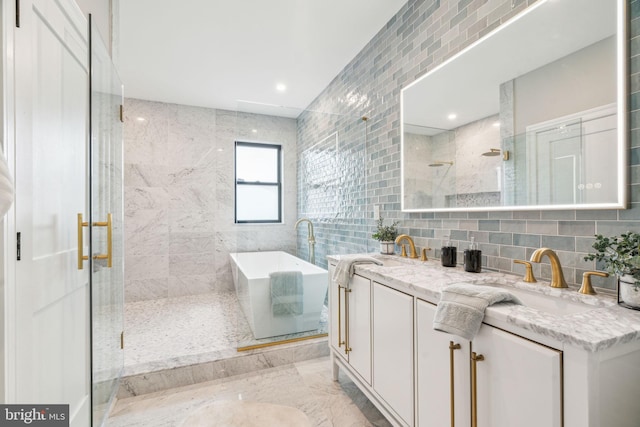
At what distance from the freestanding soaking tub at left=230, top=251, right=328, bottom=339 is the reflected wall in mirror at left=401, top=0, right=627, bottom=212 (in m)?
1.35

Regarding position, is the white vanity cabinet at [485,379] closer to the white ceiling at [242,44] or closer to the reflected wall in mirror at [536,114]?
the reflected wall in mirror at [536,114]

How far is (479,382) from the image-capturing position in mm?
997

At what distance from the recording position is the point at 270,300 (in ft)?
8.79

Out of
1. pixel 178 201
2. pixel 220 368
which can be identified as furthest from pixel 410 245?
pixel 178 201

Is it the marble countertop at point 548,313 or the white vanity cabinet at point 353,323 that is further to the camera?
the white vanity cabinet at point 353,323

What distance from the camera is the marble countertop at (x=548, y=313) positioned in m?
0.74

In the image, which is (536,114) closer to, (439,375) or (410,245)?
(410,245)

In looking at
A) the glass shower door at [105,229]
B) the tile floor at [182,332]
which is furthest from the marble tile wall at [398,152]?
the glass shower door at [105,229]

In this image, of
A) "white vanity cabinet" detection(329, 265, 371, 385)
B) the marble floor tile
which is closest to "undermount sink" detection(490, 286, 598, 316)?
"white vanity cabinet" detection(329, 265, 371, 385)

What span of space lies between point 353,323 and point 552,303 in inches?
43.6

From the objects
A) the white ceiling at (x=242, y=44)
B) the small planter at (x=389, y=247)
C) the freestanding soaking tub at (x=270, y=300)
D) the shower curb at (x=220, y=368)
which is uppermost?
the white ceiling at (x=242, y=44)

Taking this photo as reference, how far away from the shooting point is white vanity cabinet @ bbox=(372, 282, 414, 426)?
1.37m

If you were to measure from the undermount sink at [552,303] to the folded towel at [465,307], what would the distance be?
254 millimetres

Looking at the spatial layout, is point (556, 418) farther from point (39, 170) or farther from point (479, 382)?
point (39, 170)
